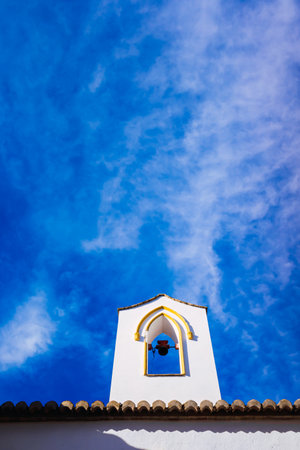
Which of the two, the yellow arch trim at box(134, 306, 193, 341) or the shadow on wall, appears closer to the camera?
the shadow on wall

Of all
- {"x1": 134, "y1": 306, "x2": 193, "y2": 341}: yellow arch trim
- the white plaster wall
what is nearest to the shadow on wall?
the white plaster wall

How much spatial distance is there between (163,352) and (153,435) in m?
3.28

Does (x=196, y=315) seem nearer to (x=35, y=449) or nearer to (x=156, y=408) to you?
(x=156, y=408)

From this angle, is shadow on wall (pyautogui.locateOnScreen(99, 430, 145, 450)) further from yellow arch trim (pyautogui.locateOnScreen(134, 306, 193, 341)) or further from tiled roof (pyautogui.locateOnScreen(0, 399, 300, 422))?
yellow arch trim (pyautogui.locateOnScreen(134, 306, 193, 341))

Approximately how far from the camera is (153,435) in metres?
5.37

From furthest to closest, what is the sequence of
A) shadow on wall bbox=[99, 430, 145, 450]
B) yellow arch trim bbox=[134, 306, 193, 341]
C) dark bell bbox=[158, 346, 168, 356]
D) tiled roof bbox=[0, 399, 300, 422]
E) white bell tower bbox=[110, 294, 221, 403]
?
dark bell bbox=[158, 346, 168, 356], yellow arch trim bbox=[134, 306, 193, 341], white bell tower bbox=[110, 294, 221, 403], tiled roof bbox=[0, 399, 300, 422], shadow on wall bbox=[99, 430, 145, 450]

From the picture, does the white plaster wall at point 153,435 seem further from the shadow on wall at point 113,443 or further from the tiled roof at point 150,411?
the tiled roof at point 150,411

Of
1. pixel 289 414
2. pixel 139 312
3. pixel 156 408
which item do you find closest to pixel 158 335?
pixel 139 312

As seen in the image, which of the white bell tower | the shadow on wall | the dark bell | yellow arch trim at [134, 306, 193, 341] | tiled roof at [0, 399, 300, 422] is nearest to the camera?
the shadow on wall

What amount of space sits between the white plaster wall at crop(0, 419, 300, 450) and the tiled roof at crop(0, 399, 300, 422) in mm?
102

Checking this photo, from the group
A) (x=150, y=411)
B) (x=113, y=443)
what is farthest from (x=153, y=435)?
(x=113, y=443)

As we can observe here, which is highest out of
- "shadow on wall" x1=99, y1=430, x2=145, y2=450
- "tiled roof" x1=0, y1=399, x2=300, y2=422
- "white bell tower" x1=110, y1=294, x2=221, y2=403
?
"white bell tower" x1=110, y1=294, x2=221, y2=403

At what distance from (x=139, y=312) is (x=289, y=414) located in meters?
4.44

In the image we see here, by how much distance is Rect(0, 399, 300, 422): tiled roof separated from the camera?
541 centimetres
